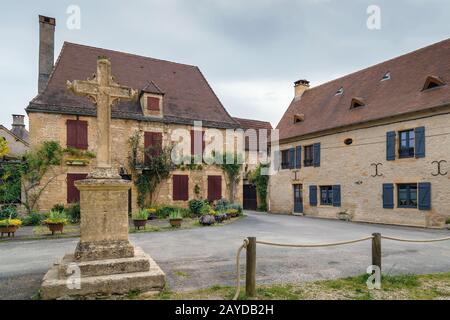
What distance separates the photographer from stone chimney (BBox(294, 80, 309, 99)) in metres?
24.3

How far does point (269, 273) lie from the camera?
576 cm

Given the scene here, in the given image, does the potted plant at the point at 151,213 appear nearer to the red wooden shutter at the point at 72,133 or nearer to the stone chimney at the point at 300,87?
the red wooden shutter at the point at 72,133

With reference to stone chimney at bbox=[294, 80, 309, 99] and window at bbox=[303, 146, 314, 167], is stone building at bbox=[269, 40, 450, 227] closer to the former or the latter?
window at bbox=[303, 146, 314, 167]

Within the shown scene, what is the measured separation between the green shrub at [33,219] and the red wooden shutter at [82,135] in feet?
12.4

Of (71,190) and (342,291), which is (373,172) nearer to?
(342,291)

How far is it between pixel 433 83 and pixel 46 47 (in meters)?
20.4

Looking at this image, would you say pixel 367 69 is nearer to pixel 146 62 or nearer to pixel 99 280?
pixel 146 62

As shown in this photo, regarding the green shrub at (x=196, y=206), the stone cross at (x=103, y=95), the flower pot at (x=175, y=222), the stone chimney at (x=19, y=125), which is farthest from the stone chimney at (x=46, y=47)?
the stone chimney at (x=19, y=125)

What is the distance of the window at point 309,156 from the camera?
19328 mm

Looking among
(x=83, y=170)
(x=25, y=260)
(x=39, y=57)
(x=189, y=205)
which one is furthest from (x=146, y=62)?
(x=25, y=260)

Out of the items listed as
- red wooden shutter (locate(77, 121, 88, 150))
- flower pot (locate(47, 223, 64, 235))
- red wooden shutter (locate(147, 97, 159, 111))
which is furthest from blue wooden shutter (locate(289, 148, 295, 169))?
flower pot (locate(47, 223, 64, 235))

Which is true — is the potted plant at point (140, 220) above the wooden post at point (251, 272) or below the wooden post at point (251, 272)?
below

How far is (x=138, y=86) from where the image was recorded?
1848cm

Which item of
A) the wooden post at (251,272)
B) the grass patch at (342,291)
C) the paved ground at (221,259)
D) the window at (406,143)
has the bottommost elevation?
the paved ground at (221,259)
